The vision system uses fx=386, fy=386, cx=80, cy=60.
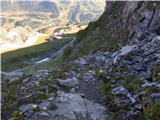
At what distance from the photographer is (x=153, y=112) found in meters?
19.2

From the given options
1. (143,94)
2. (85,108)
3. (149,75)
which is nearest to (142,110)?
(143,94)

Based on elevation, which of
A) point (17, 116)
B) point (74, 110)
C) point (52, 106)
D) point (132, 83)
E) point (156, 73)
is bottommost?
point (17, 116)

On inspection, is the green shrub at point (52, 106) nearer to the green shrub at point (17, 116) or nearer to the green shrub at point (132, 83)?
the green shrub at point (17, 116)

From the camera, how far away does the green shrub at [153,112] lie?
61.8ft

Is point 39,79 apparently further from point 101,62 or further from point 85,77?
point 101,62

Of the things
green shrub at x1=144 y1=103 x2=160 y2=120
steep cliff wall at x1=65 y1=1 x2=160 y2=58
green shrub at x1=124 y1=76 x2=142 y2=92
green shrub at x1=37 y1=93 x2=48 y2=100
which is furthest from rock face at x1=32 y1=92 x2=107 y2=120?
steep cliff wall at x1=65 y1=1 x2=160 y2=58

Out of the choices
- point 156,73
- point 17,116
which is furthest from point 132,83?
point 17,116

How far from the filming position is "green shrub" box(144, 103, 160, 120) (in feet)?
61.8

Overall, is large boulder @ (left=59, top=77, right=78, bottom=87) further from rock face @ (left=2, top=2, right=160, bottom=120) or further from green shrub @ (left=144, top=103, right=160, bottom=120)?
green shrub @ (left=144, top=103, right=160, bottom=120)

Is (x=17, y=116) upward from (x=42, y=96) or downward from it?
downward

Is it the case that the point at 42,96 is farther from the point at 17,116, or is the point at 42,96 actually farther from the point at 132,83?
the point at 132,83

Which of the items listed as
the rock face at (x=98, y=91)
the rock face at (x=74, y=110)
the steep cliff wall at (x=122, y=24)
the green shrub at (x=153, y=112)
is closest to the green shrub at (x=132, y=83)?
the rock face at (x=98, y=91)

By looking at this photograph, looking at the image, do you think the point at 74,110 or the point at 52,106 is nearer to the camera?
the point at 74,110

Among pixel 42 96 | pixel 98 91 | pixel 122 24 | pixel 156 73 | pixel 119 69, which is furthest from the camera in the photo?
pixel 122 24
